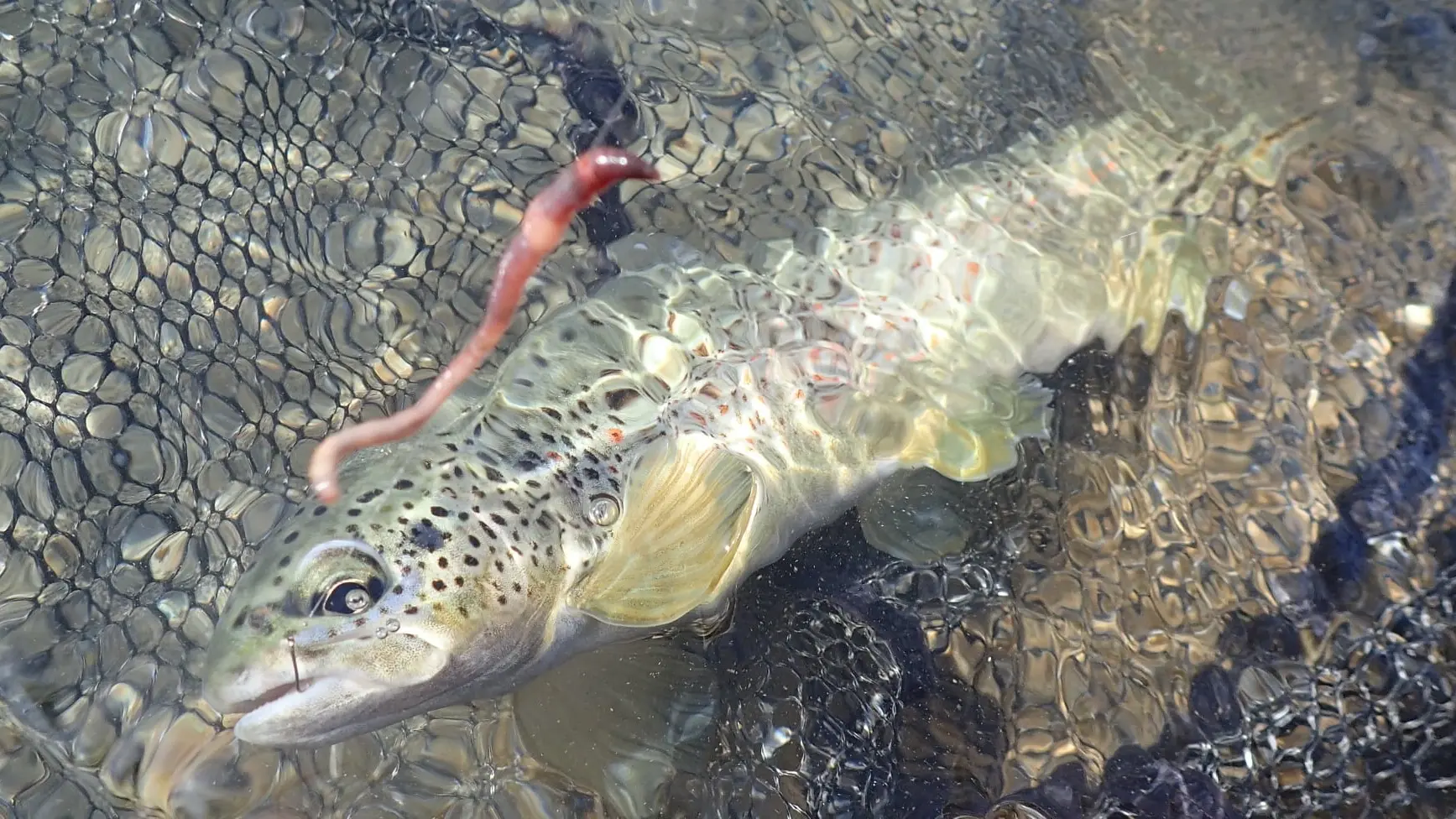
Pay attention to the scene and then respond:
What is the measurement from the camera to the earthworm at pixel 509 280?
8.43ft

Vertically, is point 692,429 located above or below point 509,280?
below

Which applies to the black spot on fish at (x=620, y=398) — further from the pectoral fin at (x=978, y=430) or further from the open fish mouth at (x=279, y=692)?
the open fish mouth at (x=279, y=692)

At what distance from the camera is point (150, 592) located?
246cm

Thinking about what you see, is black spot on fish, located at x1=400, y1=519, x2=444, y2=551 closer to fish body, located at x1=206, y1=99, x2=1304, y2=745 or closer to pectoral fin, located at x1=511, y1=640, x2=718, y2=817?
fish body, located at x1=206, y1=99, x2=1304, y2=745

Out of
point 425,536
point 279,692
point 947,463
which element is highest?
point 425,536

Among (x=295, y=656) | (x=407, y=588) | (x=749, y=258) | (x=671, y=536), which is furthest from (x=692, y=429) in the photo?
(x=295, y=656)

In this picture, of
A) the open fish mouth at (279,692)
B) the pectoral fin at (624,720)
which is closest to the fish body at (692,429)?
the open fish mouth at (279,692)

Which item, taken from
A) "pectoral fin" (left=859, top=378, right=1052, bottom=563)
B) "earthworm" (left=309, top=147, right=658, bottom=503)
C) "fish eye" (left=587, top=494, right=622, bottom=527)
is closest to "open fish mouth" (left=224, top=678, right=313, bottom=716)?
"earthworm" (left=309, top=147, right=658, bottom=503)

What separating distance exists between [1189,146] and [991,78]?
0.77 metres

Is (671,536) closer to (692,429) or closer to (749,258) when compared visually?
(692,429)

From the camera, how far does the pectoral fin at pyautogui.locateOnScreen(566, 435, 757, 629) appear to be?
2484 mm

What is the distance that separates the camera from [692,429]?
2742 mm

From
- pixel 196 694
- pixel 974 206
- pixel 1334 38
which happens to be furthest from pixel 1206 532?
pixel 196 694

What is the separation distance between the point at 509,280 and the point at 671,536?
3.39 ft
